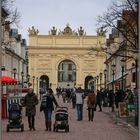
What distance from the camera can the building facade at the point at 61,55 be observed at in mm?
137875

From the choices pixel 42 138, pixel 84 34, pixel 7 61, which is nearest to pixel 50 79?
pixel 84 34

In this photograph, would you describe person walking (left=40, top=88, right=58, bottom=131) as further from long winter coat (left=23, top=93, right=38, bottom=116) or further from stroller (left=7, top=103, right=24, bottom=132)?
stroller (left=7, top=103, right=24, bottom=132)

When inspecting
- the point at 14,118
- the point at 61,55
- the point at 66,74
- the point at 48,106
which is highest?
the point at 61,55

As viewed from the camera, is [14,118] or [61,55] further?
[61,55]

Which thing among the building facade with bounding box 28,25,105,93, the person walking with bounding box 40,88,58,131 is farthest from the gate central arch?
the person walking with bounding box 40,88,58,131

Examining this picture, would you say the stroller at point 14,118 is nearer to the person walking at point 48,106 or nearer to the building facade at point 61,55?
the person walking at point 48,106

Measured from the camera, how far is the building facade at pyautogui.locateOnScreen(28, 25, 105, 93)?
138 m

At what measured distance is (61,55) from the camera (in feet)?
456

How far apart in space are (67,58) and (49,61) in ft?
14.6

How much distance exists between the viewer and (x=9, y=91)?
1455 inches

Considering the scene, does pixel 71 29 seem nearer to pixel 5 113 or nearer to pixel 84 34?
pixel 84 34

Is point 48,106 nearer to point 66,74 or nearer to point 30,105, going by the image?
point 30,105

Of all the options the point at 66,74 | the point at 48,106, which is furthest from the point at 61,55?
the point at 48,106

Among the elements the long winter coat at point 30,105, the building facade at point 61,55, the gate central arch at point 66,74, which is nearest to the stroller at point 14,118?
the long winter coat at point 30,105
